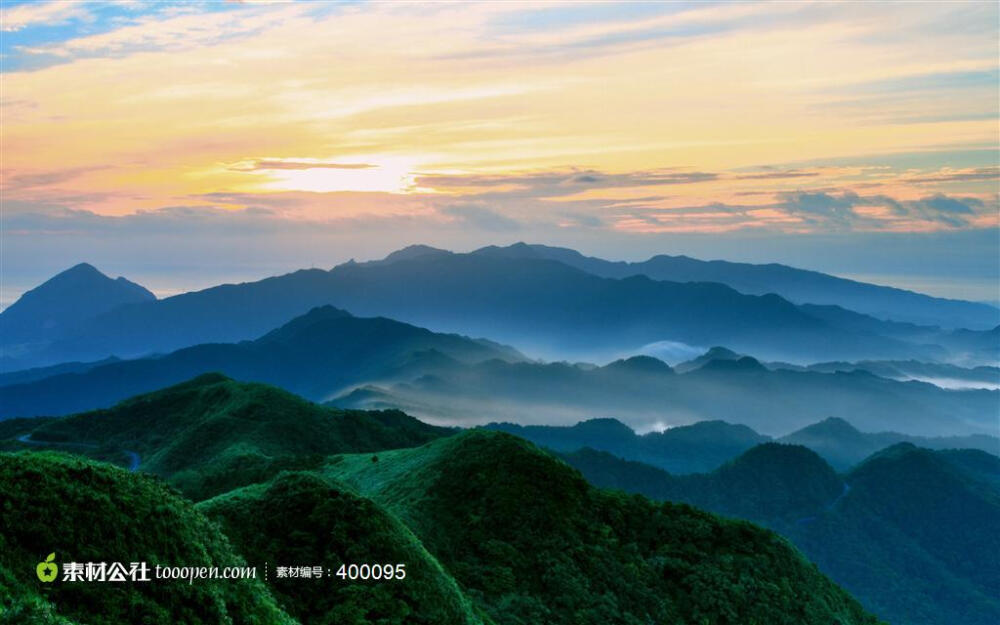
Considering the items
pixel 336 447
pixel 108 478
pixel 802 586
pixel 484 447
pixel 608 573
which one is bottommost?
pixel 336 447

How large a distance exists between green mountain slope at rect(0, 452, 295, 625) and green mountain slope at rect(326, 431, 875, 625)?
70.1 feet

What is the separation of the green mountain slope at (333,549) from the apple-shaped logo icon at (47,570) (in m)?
12.9

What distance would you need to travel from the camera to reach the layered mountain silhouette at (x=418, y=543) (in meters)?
31.1

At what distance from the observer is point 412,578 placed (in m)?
43.3

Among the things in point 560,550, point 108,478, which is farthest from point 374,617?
point 560,550

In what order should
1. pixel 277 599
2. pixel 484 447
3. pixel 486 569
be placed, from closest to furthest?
pixel 277 599
pixel 486 569
pixel 484 447

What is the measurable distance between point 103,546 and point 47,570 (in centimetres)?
254

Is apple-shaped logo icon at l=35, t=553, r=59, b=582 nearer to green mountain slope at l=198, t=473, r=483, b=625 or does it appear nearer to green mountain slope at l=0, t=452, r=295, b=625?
green mountain slope at l=0, t=452, r=295, b=625

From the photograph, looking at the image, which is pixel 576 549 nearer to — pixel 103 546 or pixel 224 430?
pixel 103 546

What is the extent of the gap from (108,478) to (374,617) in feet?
46.4

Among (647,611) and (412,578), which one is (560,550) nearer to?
(647,611)

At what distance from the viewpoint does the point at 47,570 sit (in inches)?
1131

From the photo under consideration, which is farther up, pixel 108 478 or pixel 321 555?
pixel 108 478

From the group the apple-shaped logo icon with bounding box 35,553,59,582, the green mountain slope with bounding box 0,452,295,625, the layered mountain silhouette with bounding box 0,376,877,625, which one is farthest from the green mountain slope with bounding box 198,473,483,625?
the apple-shaped logo icon with bounding box 35,553,59,582
